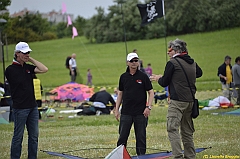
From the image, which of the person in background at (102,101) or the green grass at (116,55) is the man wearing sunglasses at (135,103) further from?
the green grass at (116,55)

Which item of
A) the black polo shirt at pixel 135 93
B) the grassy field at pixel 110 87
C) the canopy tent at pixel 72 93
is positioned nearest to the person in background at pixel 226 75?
the grassy field at pixel 110 87

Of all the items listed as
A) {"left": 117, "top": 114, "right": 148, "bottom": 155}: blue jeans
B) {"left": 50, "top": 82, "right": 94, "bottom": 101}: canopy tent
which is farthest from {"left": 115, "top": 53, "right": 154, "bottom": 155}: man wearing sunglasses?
{"left": 50, "top": 82, "right": 94, "bottom": 101}: canopy tent

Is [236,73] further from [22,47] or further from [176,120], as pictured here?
[22,47]

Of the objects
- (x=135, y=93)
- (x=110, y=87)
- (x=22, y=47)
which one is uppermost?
(x=22, y=47)

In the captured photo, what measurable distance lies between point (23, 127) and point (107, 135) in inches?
165

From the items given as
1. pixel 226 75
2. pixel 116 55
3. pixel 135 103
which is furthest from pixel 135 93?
pixel 116 55

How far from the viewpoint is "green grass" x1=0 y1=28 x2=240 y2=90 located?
30.0 meters

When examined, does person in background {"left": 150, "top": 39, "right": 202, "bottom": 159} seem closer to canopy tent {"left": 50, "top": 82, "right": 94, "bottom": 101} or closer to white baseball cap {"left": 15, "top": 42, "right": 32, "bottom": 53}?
white baseball cap {"left": 15, "top": 42, "right": 32, "bottom": 53}

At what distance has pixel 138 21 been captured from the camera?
47.2 m

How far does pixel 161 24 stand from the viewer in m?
43.7

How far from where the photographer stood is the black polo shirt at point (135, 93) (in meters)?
8.45

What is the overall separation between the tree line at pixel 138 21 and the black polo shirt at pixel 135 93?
9.91 metres

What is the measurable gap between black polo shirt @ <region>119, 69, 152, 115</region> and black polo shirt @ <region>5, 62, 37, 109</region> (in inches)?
59.2

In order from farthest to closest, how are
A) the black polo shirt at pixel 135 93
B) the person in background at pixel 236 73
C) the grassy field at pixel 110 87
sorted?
the person in background at pixel 236 73 < the grassy field at pixel 110 87 < the black polo shirt at pixel 135 93
